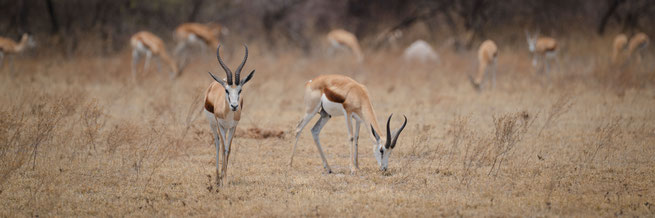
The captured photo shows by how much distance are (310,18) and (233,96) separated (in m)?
19.6

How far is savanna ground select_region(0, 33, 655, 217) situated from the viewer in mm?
5180

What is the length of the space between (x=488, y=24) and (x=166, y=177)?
1687 cm

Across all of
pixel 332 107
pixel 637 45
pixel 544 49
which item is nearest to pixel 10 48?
pixel 332 107

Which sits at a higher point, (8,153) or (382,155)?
(8,153)

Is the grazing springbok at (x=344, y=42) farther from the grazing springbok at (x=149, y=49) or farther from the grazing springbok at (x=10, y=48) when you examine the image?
the grazing springbok at (x=10, y=48)

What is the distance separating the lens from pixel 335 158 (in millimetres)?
7277

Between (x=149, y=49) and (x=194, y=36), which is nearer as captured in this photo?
(x=149, y=49)

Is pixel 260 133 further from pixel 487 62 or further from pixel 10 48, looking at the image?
pixel 10 48

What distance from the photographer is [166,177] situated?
20.0 feet

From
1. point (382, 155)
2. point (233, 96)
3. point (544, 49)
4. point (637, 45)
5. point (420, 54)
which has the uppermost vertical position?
point (420, 54)

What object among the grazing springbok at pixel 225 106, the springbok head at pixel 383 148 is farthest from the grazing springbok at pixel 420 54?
Answer: the grazing springbok at pixel 225 106

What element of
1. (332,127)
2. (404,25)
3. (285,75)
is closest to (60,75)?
(285,75)

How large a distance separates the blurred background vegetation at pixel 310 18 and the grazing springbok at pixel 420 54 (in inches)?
44.5

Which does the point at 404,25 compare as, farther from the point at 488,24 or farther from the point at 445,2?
the point at 488,24
